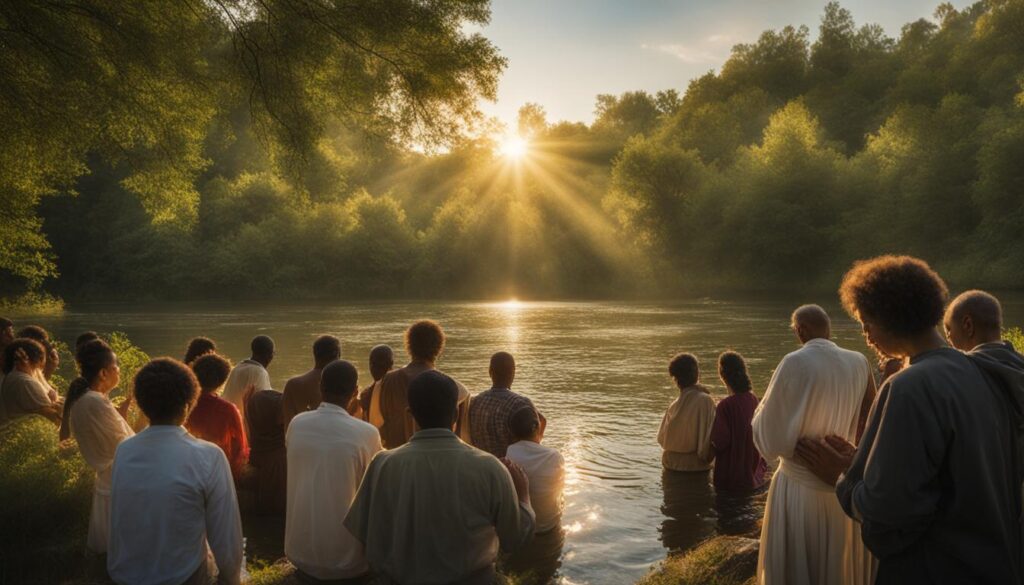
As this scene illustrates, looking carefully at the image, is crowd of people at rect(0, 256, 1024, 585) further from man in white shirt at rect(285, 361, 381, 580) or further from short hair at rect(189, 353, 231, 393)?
short hair at rect(189, 353, 231, 393)

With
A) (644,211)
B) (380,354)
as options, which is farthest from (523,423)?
(644,211)

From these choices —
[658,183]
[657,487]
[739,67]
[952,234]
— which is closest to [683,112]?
[739,67]

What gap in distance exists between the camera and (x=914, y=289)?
3316 mm

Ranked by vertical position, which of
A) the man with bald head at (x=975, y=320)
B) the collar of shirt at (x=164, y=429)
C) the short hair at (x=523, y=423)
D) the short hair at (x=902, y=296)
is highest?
the short hair at (x=902, y=296)

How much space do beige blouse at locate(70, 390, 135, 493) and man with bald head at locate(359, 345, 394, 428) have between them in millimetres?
2640

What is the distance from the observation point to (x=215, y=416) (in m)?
6.96

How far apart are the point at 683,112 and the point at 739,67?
68.0 ft

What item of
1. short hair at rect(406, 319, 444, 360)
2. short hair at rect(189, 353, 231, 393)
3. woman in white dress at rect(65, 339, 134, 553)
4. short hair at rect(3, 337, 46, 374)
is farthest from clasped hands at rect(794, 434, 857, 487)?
short hair at rect(3, 337, 46, 374)

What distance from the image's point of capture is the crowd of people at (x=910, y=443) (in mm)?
2891

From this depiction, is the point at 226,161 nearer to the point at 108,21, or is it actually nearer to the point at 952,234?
the point at 952,234

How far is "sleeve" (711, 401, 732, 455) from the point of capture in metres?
8.59

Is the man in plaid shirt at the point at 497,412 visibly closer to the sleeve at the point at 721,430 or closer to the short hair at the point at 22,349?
the sleeve at the point at 721,430

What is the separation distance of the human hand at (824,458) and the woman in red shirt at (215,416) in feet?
16.1

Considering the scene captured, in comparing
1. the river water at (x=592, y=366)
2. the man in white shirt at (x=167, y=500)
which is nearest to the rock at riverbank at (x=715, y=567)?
the river water at (x=592, y=366)
